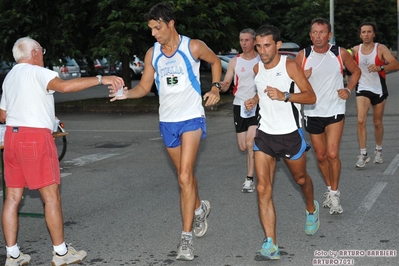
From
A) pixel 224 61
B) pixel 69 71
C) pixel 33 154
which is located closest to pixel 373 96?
pixel 33 154

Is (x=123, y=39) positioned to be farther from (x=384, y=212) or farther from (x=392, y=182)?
(x=384, y=212)

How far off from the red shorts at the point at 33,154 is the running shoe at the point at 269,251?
1.74 meters

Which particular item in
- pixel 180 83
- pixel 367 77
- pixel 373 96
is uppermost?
pixel 180 83

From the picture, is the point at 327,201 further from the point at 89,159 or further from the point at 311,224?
the point at 89,159

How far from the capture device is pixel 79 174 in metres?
10.9

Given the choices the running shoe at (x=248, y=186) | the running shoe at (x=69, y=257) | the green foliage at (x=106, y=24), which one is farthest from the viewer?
the green foliage at (x=106, y=24)

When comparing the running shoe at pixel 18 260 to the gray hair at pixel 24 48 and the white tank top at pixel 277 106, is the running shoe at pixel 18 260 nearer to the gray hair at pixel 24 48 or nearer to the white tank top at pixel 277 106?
the gray hair at pixel 24 48

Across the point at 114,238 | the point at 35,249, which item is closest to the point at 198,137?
the point at 114,238

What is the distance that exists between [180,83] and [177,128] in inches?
15.1

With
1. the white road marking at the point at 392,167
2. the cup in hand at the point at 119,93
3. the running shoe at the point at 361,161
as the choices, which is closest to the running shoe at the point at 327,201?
the white road marking at the point at 392,167

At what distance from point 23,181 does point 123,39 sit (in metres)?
14.1

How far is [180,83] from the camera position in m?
6.53

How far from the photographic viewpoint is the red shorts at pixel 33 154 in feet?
19.7

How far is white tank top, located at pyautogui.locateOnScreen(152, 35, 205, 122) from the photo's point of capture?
6531 mm
